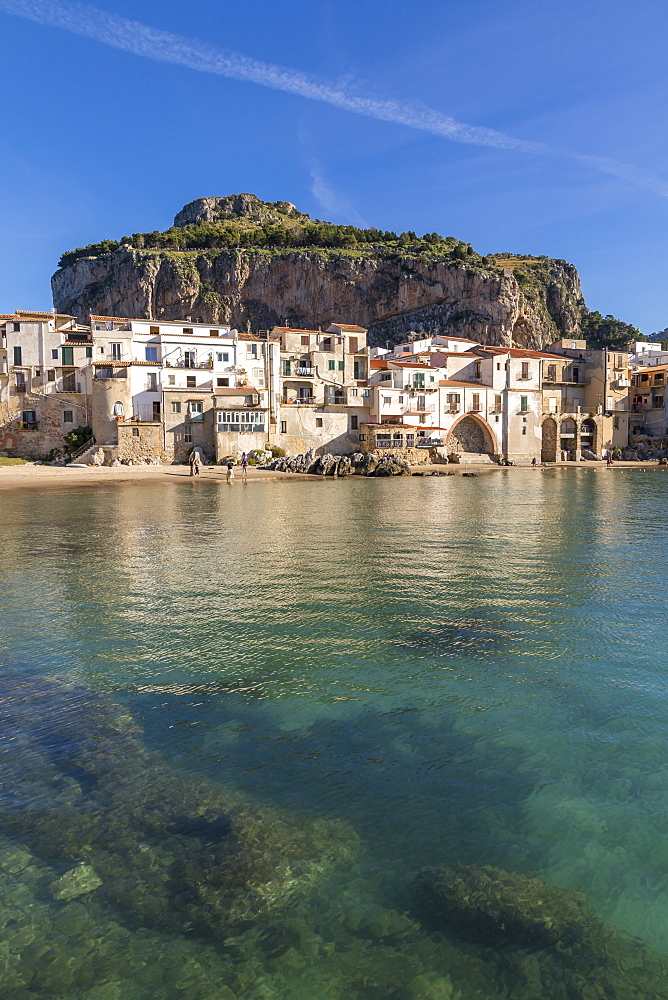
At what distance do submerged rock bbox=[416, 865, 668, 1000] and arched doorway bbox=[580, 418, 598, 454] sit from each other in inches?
3379

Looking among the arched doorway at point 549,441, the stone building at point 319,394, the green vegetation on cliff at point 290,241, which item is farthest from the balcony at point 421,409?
the green vegetation on cliff at point 290,241

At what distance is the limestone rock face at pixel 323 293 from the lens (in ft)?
389

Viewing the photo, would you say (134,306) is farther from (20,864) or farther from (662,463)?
(20,864)

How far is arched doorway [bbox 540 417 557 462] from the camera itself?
3260 inches

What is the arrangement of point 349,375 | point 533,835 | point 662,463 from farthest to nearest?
point 662,463
point 349,375
point 533,835

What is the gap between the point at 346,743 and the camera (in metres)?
8.03

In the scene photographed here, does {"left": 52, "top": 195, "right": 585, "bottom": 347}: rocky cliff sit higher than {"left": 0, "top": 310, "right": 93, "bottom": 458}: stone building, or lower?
higher

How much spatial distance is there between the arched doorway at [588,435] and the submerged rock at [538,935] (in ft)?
282

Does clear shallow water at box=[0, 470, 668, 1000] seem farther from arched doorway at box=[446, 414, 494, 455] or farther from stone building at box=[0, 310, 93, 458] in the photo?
arched doorway at box=[446, 414, 494, 455]

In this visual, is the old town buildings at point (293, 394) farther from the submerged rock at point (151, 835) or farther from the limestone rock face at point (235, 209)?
the limestone rock face at point (235, 209)

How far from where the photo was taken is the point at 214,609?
14.4 metres

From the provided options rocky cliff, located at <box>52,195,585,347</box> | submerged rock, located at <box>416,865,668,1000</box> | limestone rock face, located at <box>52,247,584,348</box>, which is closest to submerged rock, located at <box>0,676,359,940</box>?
submerged rock, located at <box>416,865,668,1000</box>

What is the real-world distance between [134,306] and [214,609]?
118m

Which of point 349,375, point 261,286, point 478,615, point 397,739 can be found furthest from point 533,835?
point 261,286
